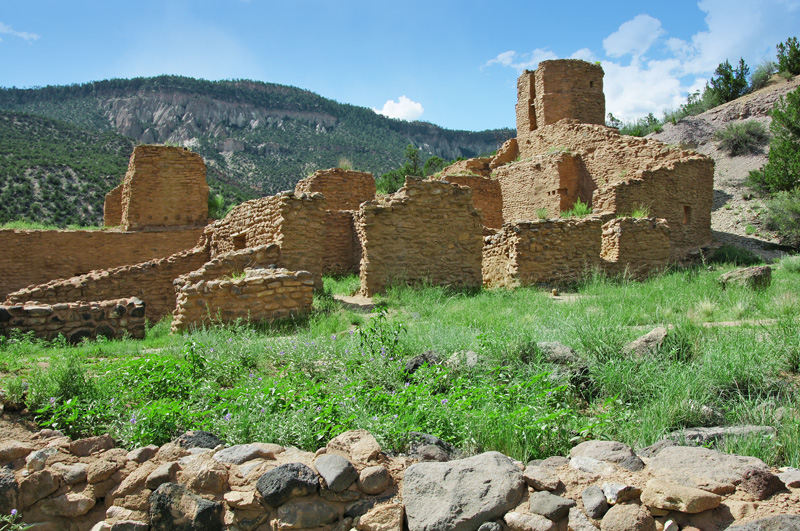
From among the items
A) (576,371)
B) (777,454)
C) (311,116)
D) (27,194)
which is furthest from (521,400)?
(311,116)

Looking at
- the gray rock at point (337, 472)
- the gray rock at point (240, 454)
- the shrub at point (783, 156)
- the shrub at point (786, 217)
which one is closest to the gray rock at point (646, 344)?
the gray rock at point (337, 472)

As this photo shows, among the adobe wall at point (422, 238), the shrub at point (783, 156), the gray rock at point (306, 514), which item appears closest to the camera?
the gray rock at point (306, 514)

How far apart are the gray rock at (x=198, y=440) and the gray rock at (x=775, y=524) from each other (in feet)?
9.75

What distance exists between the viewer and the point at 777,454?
10.3 feet

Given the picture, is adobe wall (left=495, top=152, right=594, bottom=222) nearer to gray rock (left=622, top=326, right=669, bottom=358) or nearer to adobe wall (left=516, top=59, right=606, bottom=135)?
adobe wall (left=516, top=59, right=606, bottom=135)

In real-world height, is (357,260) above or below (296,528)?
above

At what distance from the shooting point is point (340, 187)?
52.5ft

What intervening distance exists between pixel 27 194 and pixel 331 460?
37644 millimetres

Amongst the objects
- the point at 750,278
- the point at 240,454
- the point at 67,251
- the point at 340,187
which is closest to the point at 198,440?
the point at 240,454

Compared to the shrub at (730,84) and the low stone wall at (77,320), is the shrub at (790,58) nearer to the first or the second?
the shrub at (730,84)

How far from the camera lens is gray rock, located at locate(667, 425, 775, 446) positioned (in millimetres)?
3334

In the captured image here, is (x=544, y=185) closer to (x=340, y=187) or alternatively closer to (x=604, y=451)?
(x=340, y=187)

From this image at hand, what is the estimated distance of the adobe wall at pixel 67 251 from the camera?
46.4 ft

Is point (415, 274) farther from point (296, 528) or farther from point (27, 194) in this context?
point (27, 194)
